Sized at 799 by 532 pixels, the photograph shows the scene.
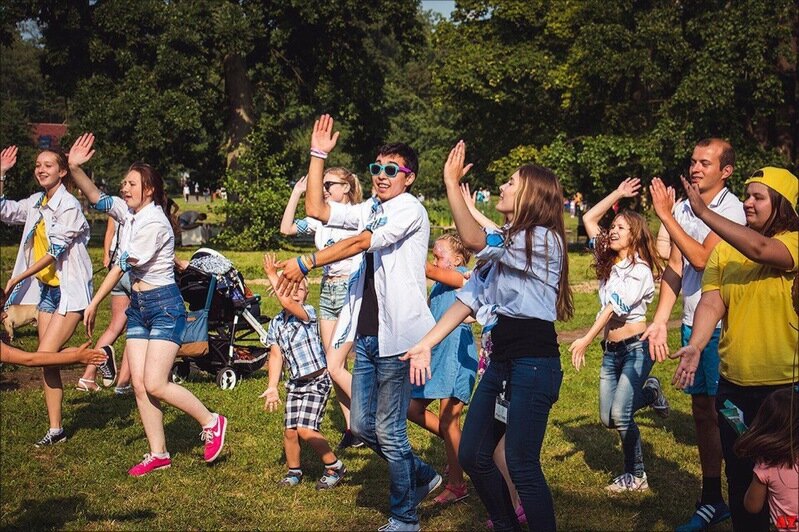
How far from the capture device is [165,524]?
6219 mm

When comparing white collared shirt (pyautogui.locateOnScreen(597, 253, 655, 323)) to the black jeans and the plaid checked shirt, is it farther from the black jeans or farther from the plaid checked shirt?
the plaid checked shirt

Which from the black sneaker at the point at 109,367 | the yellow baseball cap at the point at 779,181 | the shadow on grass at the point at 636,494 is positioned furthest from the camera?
the shadow on grass at the point at 636,494

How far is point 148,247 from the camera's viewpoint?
283 inches

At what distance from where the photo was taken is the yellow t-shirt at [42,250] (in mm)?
8422

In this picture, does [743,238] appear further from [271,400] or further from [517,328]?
[271,400]

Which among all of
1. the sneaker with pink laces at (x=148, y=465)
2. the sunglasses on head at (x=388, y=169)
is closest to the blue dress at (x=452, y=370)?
the sunglasses on head at (x=388, y=169)

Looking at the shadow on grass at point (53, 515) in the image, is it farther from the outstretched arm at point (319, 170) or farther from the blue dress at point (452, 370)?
the outstretched arm at point (319, 170)

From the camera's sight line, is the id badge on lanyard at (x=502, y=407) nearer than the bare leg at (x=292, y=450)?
Yes

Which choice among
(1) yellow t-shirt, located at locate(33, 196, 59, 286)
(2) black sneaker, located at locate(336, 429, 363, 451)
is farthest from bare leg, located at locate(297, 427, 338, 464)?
(1) yellow t-shirt, located at locate(33, 196, 59, 286)

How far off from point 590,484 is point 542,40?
3007 centimetres

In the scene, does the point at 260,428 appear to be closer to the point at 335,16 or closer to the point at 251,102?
the point at 335,16

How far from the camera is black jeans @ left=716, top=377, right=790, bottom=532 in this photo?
5.01m

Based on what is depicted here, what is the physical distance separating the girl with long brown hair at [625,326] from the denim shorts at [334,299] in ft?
6.32

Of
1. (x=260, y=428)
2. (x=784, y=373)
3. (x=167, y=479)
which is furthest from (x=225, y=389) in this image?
(x=784, y=373)
